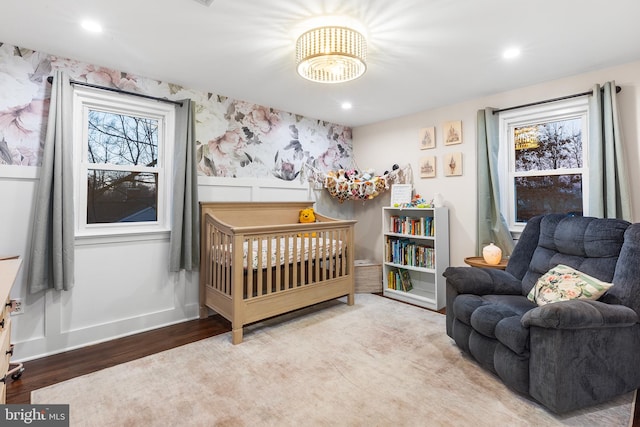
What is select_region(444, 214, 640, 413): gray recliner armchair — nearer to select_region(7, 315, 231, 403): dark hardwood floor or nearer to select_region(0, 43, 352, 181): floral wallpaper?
select_region(7, 315, 231, 403): dark hardwood floor

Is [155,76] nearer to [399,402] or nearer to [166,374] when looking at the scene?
[166,374]

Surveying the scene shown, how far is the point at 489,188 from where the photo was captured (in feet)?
10.5

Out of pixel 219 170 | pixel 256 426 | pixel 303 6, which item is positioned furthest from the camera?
pixel 219 170

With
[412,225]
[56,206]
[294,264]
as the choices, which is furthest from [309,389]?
[412,225]

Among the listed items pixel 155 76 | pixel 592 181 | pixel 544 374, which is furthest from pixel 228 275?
pixel 592 181

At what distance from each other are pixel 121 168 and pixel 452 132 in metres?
3.33

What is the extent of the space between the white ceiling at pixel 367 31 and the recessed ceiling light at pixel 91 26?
5cm

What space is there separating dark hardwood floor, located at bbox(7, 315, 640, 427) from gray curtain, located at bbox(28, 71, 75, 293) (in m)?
0.52

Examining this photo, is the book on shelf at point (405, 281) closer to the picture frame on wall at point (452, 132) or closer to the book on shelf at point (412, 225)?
the book on shelf at point (412, 225)

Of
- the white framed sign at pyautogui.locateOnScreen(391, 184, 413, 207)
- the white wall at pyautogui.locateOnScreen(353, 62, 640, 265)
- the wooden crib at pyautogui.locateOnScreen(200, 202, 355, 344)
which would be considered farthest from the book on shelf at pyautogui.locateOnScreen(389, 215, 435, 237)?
the wooden crib at pyautogui.locateOnScreen(200, 202, 355, 344)

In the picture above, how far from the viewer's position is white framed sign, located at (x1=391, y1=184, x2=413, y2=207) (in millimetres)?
3854

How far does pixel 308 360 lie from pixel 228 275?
37.9 inches

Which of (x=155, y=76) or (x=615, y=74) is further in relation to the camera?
(x=155, y=76)

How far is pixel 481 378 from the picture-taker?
200cm
